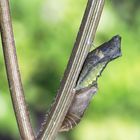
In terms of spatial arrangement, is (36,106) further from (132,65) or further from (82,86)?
(82,86)

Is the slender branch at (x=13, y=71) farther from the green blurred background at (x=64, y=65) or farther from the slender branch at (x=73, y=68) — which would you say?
the green blurred background at (x=64, y=65)

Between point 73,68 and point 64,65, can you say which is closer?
point 73,68

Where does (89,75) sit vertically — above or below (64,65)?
above

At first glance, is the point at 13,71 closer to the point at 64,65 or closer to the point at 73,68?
the point at 73,68

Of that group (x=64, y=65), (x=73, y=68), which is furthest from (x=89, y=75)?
(x=64, y=65)

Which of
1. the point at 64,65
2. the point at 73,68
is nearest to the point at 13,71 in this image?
the point at 73,68

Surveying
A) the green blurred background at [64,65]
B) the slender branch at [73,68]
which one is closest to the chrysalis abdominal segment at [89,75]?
the slender branch at [73,68]

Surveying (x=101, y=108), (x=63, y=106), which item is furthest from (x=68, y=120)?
(x=101, y=108)
